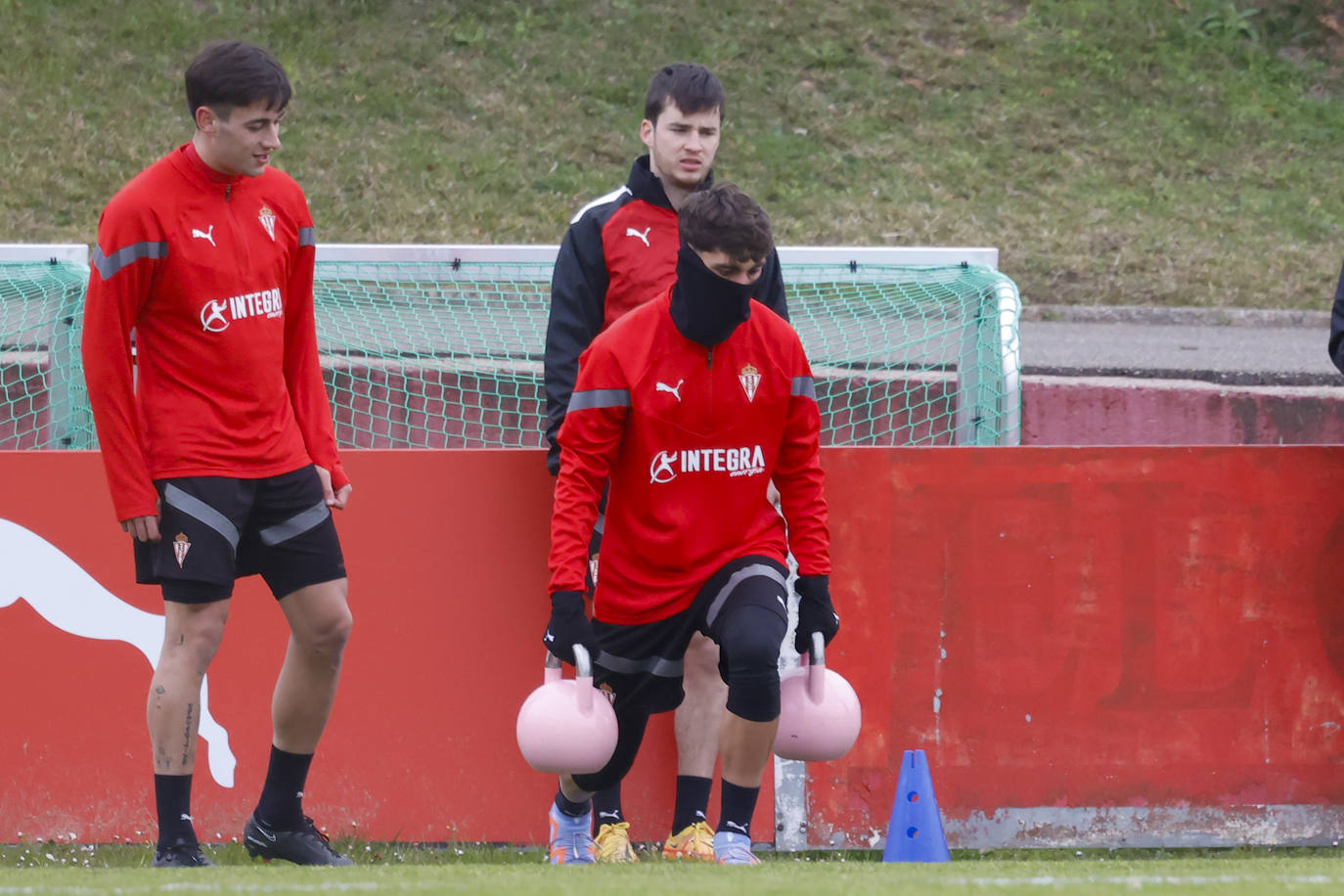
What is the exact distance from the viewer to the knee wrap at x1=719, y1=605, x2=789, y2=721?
3.82m

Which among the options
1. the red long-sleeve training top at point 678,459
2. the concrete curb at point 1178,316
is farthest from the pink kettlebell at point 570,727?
the concrete curb at point 1178,316

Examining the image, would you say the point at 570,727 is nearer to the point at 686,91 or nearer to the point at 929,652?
the point at 929,652

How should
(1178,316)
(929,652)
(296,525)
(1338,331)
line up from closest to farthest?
1. (296,525)
2. (1338,331)
3. (929,652)
4. (1178,316)

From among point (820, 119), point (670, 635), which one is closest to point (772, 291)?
point (670, 635)

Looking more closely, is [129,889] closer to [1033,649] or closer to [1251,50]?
[1033,649]

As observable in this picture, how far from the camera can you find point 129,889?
3252 millimetres

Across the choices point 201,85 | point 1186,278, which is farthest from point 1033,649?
point 1186,278

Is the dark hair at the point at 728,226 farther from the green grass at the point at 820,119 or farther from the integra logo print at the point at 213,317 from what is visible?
the green grass at the point at 820,119

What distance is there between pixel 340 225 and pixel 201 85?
7.81 meters

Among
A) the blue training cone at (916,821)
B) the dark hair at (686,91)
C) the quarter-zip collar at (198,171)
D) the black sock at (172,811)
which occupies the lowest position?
the blue training cone at (916,821)

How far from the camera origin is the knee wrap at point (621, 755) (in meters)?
4.25

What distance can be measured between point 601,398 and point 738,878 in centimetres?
123

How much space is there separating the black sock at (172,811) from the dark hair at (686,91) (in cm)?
227

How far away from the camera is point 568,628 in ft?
12.7
